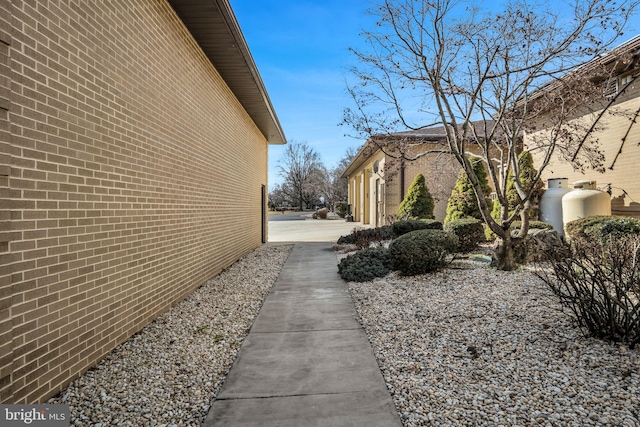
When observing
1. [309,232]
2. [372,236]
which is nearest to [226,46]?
[372,236]

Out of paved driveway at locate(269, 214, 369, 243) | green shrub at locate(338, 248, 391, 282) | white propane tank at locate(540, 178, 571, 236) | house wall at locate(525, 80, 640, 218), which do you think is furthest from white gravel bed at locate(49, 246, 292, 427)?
paved driveway at locate(269, 214, 369, 243)

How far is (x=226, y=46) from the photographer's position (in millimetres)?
5930

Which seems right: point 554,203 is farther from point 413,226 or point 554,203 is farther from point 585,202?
point 413,226

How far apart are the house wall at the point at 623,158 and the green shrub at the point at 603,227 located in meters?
1.52

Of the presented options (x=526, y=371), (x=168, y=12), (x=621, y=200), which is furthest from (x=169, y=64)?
(x=621, y=200)

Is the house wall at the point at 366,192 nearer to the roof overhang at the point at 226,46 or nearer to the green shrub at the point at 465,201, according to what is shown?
the green shrub at the point at 465,201

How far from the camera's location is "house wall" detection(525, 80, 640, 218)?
26.0ft

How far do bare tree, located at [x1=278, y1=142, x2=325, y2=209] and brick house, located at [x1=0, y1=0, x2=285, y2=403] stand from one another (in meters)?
44.1

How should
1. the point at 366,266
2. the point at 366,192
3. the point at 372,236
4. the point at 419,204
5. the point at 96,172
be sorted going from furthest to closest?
the point at 366,192 < the point at 419,204 < the point at 372,236 < the point at 366,266 < the point at 96,172

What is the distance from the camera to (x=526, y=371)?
2.79m

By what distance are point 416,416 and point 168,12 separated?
5.60 metres

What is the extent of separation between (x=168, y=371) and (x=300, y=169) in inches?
1914

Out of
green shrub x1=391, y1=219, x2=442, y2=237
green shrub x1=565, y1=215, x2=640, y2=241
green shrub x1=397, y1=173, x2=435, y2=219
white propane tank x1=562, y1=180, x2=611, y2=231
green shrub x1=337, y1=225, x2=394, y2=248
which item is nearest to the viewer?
green shrub x1=565, y1=215, x2=640, y2=241

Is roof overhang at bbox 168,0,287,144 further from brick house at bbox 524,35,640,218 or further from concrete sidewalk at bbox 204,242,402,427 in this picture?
brick house at bbox 524,35,640,218
